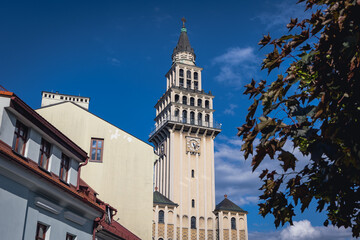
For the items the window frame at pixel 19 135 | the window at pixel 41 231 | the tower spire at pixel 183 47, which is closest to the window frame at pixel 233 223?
the tower spire at pixel 183 47

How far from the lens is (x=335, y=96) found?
18.2 feet

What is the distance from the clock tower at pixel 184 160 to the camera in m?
63.6

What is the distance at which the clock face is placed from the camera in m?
69.4

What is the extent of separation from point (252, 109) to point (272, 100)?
1.02 feet

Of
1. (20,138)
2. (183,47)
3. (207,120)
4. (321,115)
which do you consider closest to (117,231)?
(20,138)

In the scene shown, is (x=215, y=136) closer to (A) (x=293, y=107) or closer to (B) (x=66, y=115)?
(B) (x=66, y=115)

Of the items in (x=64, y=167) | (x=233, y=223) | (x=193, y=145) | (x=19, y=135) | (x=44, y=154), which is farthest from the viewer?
(x=193, y=145)

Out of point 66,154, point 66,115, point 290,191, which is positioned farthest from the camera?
point 66,115

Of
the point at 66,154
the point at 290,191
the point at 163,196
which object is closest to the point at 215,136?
the point at 163,196

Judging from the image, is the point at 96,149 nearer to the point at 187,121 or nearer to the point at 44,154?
the point at 44,154

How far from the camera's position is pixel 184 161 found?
68.6m

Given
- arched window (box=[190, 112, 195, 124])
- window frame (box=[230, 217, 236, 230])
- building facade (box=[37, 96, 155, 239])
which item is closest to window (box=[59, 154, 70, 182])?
building facade (box=[37, 96, 155, 239])

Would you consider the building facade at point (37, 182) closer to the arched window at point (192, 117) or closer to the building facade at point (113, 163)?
the building facade at point (113, 163)

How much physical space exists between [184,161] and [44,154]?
5365cm
